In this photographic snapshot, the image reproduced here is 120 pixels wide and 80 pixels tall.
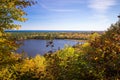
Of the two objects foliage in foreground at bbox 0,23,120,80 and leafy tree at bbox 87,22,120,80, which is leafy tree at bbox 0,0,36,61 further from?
leafy tree at bbox 87,22,120,80

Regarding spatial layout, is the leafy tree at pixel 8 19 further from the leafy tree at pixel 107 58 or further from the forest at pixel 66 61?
the leafy tree at pixel 107 58

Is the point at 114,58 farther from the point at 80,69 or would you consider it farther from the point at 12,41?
the point at 12,41

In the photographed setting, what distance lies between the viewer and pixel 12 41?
13.7m

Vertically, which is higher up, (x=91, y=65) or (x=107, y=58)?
(x=107, y=58)

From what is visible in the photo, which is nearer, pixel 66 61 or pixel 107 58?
pixel 107 58

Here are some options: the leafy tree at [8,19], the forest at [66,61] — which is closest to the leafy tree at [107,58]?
the forest at [66,61]

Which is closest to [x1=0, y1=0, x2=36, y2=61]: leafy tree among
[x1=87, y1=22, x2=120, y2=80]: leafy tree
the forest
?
the forest

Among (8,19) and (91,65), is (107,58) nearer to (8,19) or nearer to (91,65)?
(91,65)

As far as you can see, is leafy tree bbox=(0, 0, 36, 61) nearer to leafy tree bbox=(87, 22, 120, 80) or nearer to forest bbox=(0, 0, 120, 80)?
forest bbox=(0, 0, 120, 80)

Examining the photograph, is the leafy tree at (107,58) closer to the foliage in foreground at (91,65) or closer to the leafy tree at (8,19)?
the foliage in foreground at (91,65)

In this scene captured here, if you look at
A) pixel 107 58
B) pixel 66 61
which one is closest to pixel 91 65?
pixel 107 58

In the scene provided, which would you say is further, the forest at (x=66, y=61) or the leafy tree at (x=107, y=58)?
the leafy tree at (x=107, y=58)

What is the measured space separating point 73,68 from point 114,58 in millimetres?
3904

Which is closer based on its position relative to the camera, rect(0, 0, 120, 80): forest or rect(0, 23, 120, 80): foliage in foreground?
rect(0, 0, 120, 80): forest
